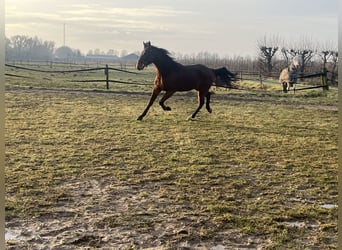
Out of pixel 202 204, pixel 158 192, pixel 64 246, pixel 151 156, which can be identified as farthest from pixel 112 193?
pixel 151 156

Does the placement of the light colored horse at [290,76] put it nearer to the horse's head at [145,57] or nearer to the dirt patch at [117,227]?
the horse's head at [145,57]

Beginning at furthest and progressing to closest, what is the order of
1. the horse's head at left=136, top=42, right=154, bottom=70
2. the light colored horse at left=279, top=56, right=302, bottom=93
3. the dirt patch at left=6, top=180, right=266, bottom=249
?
the light colored horse at left=279, top=56, right=302, bottom=93, the horse's head at left=136, top=42, right=154, bottom=70, the dirt patch at left=6, top=180, right=266, bottom=249

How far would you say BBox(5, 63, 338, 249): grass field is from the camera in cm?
204

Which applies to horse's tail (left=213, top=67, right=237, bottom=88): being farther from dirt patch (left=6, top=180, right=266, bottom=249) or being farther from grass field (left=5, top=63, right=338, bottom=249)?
dirt patch (left=6, top=180, right=266, bottom=249)

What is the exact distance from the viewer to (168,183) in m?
2.91

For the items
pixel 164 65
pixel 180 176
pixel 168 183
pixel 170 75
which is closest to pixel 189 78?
pixel 170 75

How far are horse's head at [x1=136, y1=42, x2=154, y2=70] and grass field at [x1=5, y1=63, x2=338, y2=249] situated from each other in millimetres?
805

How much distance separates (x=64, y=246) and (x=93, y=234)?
0.57 ft

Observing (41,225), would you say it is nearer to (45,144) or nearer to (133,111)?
(45,144)

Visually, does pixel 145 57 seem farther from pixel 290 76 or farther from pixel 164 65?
pixel 290 76

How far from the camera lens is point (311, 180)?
3.07 m

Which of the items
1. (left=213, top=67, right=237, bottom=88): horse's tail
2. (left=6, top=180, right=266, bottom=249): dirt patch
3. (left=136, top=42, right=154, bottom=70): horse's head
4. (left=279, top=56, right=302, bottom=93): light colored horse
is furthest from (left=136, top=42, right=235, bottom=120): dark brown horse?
(left=279, top=56, right=302, bottom=93): light colored horse

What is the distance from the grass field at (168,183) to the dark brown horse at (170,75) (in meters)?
0.43

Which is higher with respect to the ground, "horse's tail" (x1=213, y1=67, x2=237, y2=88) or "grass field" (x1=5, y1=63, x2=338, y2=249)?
"horse's tail" (x1=213, y1=67, x2=237, y2=88)
